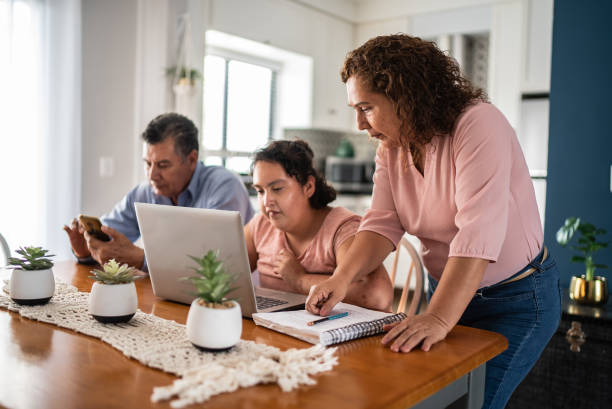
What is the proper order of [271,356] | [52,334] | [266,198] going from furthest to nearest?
[266,198] → [52,334] → [271,356]

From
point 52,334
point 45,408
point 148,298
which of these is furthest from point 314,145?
point 45,408

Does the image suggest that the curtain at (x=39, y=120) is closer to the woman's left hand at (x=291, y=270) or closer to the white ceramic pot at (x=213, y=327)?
the woman's left hand at (x=291, y=270)

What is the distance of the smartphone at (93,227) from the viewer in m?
1.85

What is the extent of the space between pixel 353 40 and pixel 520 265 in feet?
14.3

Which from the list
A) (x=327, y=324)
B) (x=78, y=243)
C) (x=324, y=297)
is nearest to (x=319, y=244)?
(x=324, y=297)

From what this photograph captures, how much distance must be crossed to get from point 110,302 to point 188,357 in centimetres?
28

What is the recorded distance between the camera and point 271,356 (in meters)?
0.94

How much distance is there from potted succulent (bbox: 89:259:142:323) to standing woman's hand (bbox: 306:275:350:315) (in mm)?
389

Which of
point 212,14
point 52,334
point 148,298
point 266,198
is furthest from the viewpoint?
point 212,14

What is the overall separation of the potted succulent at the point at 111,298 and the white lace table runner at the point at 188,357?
22 mm

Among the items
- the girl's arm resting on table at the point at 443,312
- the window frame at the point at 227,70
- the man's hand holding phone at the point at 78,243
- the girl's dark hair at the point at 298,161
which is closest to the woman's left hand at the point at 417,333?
the girl's arm resting on table at the point at 443,312

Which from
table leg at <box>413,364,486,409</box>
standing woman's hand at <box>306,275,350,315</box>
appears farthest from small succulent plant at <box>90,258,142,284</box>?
table leg at <box>413,364,486,409</box>

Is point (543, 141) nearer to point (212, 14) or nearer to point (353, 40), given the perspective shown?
point (353, 40)

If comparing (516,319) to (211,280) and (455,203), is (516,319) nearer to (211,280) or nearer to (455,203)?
(455,203)
